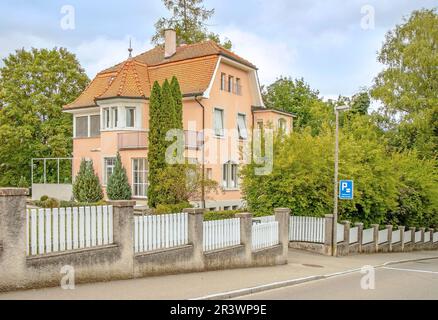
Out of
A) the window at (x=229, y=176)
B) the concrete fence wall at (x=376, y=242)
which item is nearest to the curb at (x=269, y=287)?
the concrete fence wall at (x=376, y=242)

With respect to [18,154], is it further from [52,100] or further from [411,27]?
[411,27]

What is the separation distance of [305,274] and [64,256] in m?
7.54

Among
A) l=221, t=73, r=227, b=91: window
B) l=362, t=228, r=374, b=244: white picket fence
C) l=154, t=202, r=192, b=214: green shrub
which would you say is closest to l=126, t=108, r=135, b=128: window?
l=221, t=73, r=227, b=91: window

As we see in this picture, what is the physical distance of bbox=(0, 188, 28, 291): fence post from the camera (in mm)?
8469

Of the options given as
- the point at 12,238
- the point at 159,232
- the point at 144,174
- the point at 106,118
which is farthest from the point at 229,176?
the point at 12,238

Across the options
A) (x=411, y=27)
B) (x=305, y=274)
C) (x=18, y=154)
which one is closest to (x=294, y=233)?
(x=305, y=274)

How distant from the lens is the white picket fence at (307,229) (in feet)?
67.3

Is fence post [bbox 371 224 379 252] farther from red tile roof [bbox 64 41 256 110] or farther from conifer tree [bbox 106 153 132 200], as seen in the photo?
conifer tree [bbox 106 153 132 200]

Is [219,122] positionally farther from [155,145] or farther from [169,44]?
[169,44]

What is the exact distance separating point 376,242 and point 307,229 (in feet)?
19.6

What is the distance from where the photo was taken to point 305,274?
14.2 m

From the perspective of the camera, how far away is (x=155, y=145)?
24.7 m
